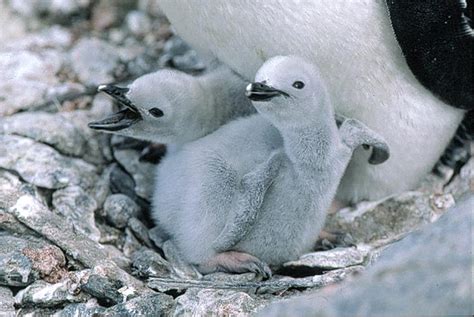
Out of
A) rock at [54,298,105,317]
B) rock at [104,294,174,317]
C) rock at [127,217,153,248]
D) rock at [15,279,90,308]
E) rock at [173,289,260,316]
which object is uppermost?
rock at [173,289,260,316]

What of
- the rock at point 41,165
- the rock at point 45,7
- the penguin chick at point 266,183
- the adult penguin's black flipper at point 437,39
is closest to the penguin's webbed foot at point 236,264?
the penguin chick at point 266,183

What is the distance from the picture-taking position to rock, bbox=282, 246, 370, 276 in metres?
2.29

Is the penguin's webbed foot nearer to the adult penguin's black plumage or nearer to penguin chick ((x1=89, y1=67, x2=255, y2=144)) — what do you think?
penguin chick ((x1=89, y1=67, x2=255, y2=144))

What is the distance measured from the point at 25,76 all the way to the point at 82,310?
3.82 feet

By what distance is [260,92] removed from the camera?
206 centimetres

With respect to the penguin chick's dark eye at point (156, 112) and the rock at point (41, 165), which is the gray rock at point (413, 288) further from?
the rock at point (41, 165)

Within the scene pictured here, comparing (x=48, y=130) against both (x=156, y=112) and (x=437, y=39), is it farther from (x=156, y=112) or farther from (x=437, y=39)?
(x=437, y=39)

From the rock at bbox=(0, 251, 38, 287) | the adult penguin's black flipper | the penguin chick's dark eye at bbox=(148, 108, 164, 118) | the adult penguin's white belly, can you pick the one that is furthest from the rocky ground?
the adult penguin's black flipper

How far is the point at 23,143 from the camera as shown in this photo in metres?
2.60

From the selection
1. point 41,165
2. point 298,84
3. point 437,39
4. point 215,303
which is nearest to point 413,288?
point 215,303

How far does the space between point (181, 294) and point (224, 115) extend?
0.60 m

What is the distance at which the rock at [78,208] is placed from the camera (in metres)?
2.42

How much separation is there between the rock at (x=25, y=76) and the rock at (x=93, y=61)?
62 millimetres

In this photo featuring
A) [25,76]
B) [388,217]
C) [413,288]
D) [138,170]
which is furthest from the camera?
[25,76]
